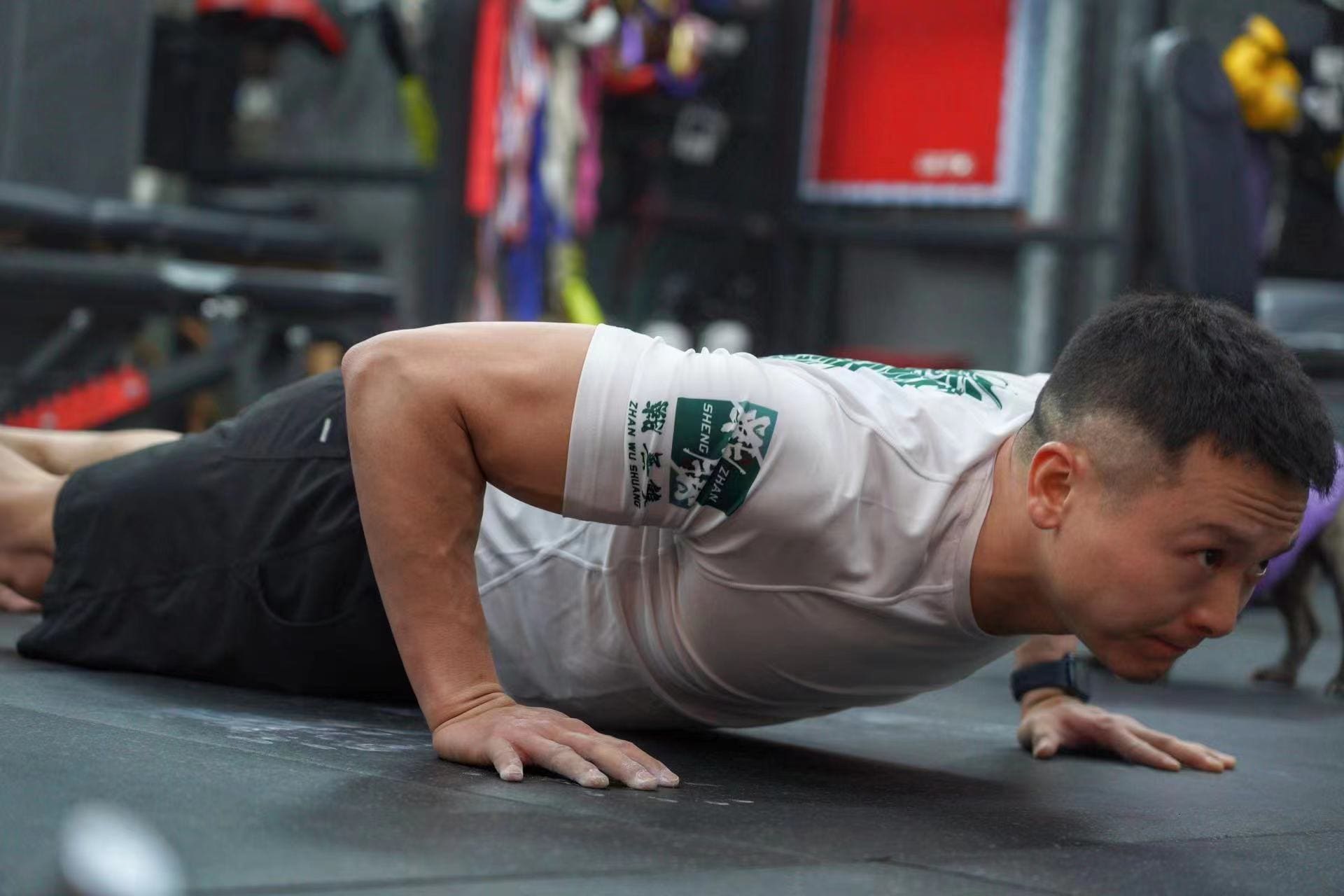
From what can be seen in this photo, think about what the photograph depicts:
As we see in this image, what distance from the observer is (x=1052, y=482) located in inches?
51.2

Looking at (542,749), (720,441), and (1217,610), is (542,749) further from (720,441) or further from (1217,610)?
(1217,610)

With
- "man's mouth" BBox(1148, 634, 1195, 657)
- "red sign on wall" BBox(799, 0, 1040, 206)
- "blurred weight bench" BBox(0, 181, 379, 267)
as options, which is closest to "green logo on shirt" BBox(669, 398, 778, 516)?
"man's mouth" BBox(1148, 634, 1195, 657)

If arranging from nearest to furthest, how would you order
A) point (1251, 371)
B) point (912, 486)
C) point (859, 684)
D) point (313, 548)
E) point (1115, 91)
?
point (1251, 371)
point (912, 486)
point (859, 684)
point (313, 548)
point (1115, 91)

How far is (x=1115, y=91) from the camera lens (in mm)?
5363

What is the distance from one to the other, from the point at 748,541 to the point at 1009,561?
0.70 ft

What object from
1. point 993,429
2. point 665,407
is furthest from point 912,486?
point 665,407

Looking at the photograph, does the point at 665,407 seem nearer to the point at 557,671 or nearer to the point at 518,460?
the point at 518,460

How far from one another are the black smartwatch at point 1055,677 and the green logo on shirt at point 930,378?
1.29ft

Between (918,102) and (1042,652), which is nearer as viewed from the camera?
(1042,652)

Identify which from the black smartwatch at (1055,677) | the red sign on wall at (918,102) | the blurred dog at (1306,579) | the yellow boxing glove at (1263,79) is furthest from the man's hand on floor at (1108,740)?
the red sign on wall at (918,102)

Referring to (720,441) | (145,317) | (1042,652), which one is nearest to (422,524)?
(720,441)

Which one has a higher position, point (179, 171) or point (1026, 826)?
point (179, 171)

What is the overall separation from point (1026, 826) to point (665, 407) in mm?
436

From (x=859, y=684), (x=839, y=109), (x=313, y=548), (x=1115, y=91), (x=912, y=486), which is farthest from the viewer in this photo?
(x=839, y=109)
